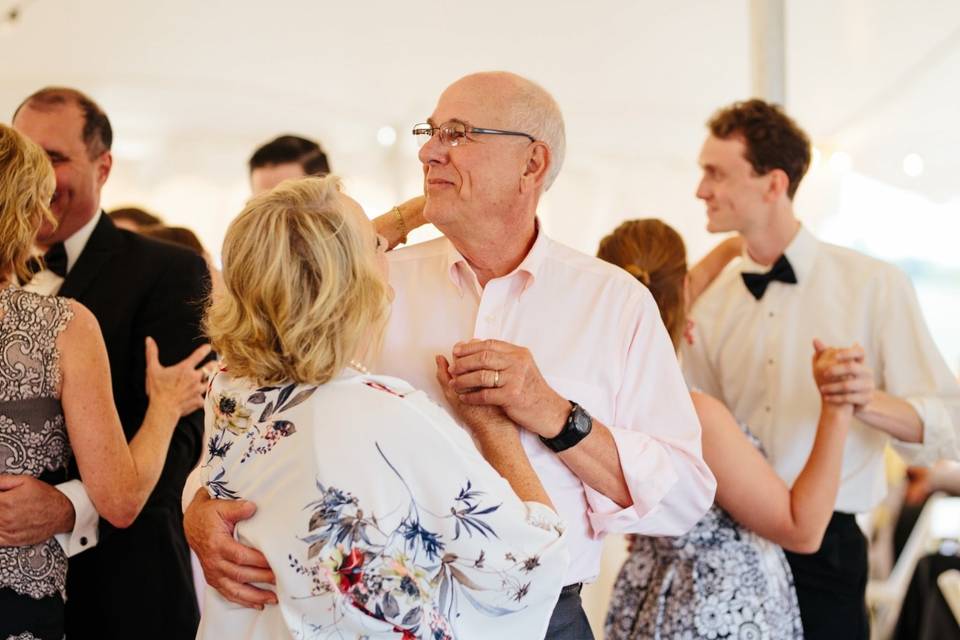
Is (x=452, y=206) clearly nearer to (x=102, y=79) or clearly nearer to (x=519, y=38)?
(x=519, y=38)

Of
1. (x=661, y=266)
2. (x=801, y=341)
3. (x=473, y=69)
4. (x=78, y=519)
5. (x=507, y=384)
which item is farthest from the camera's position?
(x=473, y=69)

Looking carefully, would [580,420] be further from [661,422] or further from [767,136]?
[767,136]

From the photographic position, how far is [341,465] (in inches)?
57.2

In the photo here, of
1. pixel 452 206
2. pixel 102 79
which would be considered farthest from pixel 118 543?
pixel 102 79

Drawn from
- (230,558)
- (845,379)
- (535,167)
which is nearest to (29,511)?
(230,558)

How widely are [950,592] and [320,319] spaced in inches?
112

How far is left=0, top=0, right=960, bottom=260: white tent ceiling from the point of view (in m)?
5.23

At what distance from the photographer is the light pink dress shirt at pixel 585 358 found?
6.59 ft

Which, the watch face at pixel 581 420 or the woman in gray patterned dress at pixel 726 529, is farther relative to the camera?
the woman in gray patterned dress at pixel 726 529

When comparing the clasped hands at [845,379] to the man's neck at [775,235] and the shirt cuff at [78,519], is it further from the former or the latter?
the shirt cuff at [78,519]

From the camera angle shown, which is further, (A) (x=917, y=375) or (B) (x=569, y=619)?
(A) (x=917, y=375)

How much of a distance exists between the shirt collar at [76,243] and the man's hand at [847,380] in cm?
190

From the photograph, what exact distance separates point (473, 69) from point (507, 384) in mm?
4684

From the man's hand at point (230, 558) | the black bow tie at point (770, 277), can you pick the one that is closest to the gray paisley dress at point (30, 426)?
the man's hand at point (230, 558)
